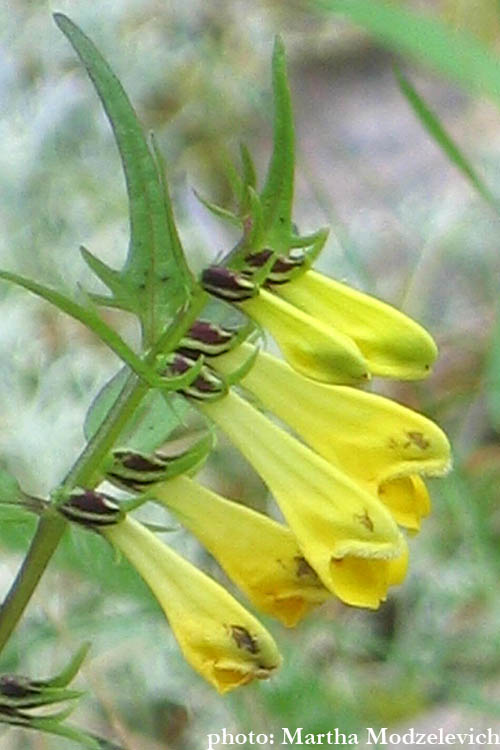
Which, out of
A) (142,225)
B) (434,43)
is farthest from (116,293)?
(434,43)

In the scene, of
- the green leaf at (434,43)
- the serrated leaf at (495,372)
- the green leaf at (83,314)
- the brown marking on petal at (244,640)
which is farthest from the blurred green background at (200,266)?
the green leaf at (83,314)

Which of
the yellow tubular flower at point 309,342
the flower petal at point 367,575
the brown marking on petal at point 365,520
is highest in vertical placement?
the yellow tubular flower at point 309,342

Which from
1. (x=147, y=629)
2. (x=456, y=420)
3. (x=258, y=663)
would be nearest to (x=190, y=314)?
(x=258, y=663)

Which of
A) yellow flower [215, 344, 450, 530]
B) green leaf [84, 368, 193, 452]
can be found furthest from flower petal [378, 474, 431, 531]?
green leaf [84, 368, 193, 452]

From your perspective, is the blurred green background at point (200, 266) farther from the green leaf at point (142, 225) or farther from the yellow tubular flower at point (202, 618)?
the green leaf at point (142, 225)

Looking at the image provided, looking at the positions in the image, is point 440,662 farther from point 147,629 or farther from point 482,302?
point 482,302

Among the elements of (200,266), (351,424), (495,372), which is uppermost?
(200,266)

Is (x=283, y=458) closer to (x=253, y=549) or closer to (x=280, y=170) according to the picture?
(x=253, y=549)
